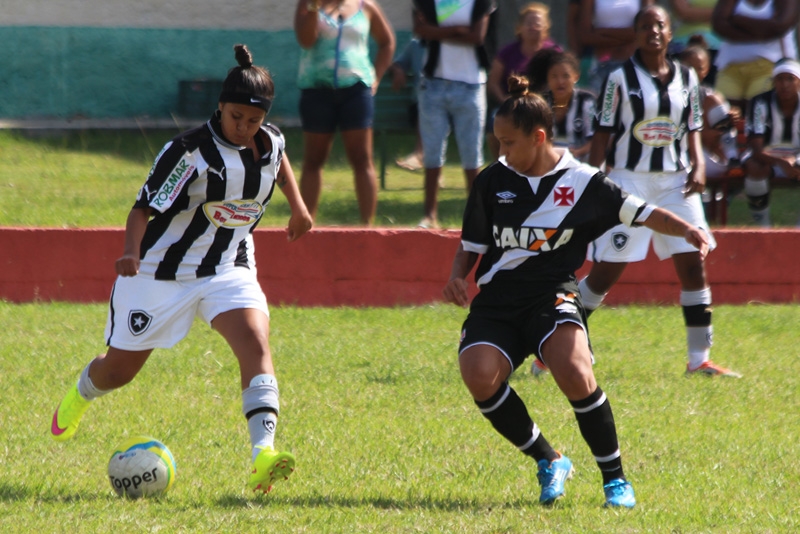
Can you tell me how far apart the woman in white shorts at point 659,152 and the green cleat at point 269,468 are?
2.99m

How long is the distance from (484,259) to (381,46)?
5198mm

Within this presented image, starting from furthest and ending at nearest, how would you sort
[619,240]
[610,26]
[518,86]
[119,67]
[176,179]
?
1. [119,67]
2. [610,26]
3. [619,240]
4. [176,179]
5. [518,86]

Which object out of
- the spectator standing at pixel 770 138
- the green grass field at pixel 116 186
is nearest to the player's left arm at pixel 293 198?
the green grass field at pixel 116 186

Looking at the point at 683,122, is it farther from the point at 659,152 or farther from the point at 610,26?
the point at 610,26

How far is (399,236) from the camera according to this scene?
909cm

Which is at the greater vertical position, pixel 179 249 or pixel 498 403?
pixel 179 249

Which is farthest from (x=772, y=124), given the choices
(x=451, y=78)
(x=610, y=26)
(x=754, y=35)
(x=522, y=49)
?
(x=451, y=78)

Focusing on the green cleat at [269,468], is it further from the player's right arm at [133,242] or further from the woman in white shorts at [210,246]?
the player's right arm at [133,242]

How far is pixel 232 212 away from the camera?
5.21 m

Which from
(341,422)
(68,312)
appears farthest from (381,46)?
(341,422)

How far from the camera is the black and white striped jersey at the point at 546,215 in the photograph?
192 inches

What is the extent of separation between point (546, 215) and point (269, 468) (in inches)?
58.4

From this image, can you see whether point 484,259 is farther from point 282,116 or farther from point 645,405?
point 282,116

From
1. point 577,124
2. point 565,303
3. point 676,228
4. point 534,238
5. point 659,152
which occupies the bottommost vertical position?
point 577,124
